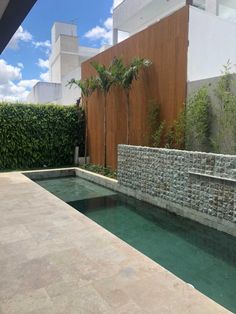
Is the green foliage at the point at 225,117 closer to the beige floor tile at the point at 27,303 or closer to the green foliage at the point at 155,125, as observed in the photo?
the green foliage at the point at 155,125

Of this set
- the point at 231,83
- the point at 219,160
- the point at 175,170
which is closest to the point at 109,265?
the point at 219,160

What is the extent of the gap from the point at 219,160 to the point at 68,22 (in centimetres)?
2342

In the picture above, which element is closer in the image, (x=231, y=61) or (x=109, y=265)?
(x=109, y=265)

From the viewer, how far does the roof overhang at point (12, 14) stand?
2.02 metres

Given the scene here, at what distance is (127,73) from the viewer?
8.26m

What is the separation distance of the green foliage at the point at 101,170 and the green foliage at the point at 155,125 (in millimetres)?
1973

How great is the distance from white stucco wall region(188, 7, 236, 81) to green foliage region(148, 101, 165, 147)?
50.6 inches

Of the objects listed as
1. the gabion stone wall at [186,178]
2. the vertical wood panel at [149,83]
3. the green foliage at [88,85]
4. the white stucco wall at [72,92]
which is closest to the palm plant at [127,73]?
the vertical wood panel at [149,83]

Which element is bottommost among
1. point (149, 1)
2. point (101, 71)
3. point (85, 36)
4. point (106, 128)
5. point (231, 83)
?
point (106, 128)

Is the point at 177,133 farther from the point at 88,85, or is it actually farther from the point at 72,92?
the point at 72,92

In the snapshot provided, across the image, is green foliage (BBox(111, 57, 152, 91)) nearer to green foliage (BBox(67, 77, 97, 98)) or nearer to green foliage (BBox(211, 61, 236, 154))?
green foliage (BBox(67, 77, 97, 98))

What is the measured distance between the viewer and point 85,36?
2508 centimetres

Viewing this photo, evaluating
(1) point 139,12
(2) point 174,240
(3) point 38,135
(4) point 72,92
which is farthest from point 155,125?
(4) point 72,92

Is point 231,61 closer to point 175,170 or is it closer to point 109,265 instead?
point 175,170
